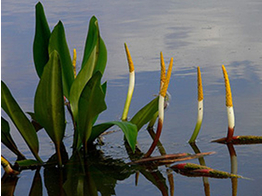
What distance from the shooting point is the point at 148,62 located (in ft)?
14.4

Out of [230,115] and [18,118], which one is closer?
[18,118]

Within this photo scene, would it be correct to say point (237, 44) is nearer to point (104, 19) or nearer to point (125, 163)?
point (104, 19)

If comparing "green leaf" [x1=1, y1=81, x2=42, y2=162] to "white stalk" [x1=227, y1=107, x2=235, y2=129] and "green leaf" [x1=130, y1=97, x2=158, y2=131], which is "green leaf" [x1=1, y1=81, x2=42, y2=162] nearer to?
"green leaf" [x1=130, y1=97, x2=158, y2=131]

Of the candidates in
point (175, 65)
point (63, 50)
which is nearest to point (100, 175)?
point (63, 50)

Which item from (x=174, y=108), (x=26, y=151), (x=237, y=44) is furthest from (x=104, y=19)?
(x=26, y=151)

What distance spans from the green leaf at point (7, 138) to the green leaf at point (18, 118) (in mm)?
51

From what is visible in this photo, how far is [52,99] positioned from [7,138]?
34 centimetres

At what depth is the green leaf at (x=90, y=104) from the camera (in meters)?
2.28

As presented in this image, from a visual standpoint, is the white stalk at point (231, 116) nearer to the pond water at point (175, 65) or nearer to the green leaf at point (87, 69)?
the pond water at point (175, 65)

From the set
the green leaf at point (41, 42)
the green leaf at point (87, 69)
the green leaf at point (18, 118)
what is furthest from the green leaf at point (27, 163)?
the green leaf at point (41, 42)

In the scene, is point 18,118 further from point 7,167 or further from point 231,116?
point 231,116

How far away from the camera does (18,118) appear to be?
2418 millimetres

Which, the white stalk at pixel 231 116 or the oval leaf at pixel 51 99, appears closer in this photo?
the oval leaf at pixel 51 99

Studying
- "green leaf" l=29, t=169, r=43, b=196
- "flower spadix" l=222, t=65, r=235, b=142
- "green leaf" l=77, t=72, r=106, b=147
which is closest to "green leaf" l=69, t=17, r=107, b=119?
"green leaf" l=77, t=72, r=106, b=147
